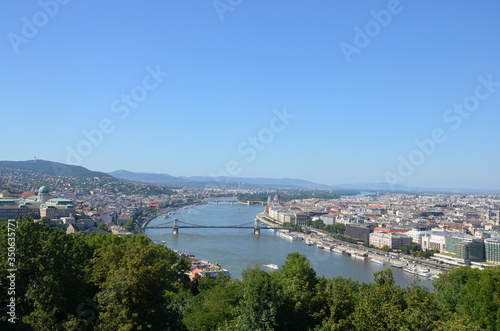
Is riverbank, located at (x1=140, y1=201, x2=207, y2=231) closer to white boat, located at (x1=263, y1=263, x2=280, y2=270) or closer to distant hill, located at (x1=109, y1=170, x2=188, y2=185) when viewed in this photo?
white boat, located at (x1=263, y1=263, x2=280, y2=270)

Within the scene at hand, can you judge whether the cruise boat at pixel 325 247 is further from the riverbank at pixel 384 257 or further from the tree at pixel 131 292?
the tree at pixel 131 292

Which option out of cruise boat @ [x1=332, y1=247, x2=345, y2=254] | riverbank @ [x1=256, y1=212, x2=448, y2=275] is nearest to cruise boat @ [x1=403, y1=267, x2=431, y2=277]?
riverbank @ [x1=256, y1=212, x2=448, y2=275]

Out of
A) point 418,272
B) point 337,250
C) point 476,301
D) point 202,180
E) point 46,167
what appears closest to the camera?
point 476,301

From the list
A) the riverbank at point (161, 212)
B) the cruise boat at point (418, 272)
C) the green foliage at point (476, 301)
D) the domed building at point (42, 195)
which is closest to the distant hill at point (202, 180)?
the riverbank at point (161, 212)

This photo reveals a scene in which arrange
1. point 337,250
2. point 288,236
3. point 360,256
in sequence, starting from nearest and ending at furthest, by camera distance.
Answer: point 360,256 < point 337,250 < point 288,236

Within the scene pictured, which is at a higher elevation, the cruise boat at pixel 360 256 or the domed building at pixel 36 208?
the domed building at pixel 36 208

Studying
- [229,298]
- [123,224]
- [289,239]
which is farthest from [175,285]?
[123,224]

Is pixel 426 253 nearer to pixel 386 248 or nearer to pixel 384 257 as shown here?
pixel 384 257

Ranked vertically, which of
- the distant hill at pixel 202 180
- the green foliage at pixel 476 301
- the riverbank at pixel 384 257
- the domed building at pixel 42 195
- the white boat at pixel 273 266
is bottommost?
the riverbank at pixel 384 257

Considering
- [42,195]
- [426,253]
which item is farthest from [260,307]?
[42,195]

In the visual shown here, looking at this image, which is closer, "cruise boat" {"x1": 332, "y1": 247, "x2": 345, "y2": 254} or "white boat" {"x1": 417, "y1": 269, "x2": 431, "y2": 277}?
"white boat" {"x1": 417, "y1": 269, "x2": 431, "y2": 277}

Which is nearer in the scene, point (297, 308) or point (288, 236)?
point (297, 308)

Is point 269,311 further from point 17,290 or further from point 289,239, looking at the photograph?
point 289,239
